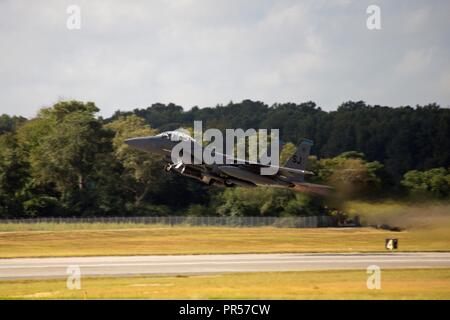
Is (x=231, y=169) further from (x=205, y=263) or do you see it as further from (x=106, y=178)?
(x=106, y=178)

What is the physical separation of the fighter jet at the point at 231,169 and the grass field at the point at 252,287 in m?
9.06

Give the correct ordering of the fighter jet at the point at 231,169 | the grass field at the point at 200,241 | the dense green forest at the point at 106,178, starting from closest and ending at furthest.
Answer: the fighter jet at the point at 231,169 → the grass field at the point at 200,241 → the dense green forest at the point at 106,178

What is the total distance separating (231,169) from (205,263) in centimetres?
577

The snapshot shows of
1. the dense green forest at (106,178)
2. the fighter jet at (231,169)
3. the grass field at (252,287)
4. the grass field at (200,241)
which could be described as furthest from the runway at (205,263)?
the dense green forest at (106,178)

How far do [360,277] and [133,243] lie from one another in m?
23.3

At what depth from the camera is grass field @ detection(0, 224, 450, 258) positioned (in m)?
48.4

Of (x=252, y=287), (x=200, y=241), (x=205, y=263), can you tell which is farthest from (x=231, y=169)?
(x=252, y=287)

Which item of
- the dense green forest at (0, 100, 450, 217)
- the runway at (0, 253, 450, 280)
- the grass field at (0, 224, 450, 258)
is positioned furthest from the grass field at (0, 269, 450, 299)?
the dense green forest at (0, 100, 450, 217)

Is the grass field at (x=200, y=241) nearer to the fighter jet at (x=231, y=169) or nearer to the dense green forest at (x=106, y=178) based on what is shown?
the dense green forest at (x=106, y=178)

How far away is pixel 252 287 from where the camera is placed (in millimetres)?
30562

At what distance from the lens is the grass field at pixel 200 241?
159 feet

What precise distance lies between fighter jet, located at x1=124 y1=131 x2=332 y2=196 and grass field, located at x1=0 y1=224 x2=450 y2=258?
543cm

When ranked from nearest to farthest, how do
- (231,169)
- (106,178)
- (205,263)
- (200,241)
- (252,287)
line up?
(252,287)
(205,263)
(231,169)
(200,241)
(106,178)

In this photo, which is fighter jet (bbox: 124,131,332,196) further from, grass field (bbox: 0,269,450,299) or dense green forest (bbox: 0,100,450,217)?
dense green forest (bbox: 0,100,450,217)
